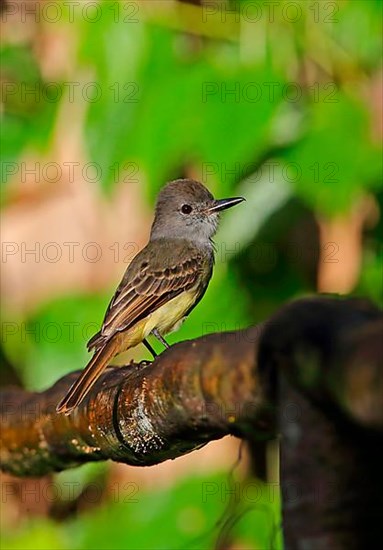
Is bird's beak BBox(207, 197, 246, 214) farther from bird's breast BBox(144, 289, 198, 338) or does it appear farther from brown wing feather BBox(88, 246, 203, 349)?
bird's breast BBox(144, 289, 198, 338)

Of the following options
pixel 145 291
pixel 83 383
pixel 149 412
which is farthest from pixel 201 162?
pixel 149 412

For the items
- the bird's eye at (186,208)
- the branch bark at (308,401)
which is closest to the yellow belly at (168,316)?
the bird's eye at (186,208)

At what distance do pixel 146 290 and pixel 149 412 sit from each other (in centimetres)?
213

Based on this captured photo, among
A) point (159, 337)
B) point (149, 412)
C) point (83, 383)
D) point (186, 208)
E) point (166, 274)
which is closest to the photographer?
point (149, 412)

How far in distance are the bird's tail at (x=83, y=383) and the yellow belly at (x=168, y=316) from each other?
20.7 inches

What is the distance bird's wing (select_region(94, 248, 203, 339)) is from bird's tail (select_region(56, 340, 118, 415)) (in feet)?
1.12

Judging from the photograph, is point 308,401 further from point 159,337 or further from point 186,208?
point 186,208

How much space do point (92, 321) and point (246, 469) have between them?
0.73 m

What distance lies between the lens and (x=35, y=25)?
5.33 meters

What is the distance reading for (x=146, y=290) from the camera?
14.0 feet

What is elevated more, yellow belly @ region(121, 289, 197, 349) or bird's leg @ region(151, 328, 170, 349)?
yellow belly @ region(121, 289, 197, 349)

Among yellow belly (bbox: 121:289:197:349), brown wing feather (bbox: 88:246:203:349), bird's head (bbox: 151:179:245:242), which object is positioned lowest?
yellow belly (bbox: 121:289:197:349)

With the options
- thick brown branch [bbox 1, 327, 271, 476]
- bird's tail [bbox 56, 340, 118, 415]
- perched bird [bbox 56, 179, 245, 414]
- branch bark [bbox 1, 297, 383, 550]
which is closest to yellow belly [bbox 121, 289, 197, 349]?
perched bird [bbox 56, 179, 245, 414]

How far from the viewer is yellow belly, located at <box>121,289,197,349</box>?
4.15 m
